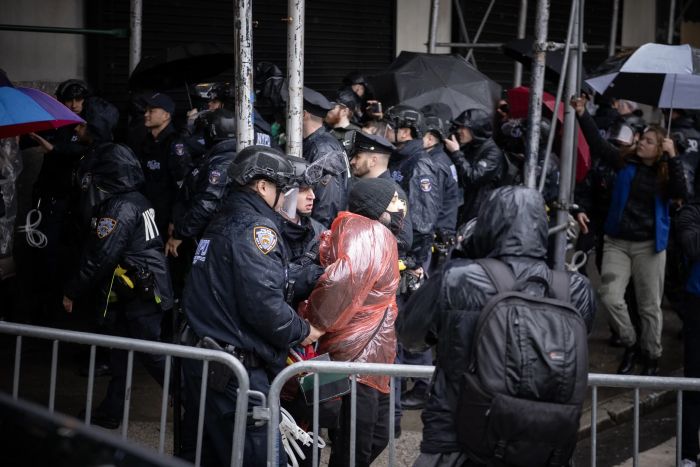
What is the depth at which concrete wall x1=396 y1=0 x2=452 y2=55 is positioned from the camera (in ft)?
37.4

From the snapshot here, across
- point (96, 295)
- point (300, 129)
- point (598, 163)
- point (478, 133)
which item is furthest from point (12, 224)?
point (598, 163)

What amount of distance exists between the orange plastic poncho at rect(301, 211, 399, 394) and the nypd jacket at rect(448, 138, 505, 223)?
132 inches

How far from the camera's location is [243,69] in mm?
5570

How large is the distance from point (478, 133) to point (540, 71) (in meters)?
1.70

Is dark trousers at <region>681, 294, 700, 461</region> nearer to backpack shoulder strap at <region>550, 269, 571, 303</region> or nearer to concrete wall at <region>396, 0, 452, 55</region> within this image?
backpack shoulder strap at <region>550, 269, 571, 303</region>

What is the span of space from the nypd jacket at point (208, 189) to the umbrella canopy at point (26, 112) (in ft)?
3.17

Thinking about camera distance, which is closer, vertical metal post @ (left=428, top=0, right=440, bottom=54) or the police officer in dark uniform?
the police officer in dark uniform

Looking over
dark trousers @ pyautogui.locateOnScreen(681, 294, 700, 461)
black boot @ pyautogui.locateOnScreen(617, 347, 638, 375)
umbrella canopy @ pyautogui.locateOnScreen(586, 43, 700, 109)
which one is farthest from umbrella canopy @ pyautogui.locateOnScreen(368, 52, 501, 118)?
dark trousers @ pyautogui.locateOnScreen(681, 294, 700, 461)

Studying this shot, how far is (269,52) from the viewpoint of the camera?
999 centimetres

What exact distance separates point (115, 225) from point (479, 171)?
11.3 feet

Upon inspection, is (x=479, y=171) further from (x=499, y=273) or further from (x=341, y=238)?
(x=499, y=273)

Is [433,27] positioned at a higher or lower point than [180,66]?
higher

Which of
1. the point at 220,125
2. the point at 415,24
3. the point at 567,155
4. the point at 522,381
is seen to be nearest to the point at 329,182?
the point at 220,125

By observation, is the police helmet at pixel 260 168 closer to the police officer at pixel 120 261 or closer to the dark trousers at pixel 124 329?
the police officer at pixel 120 261
